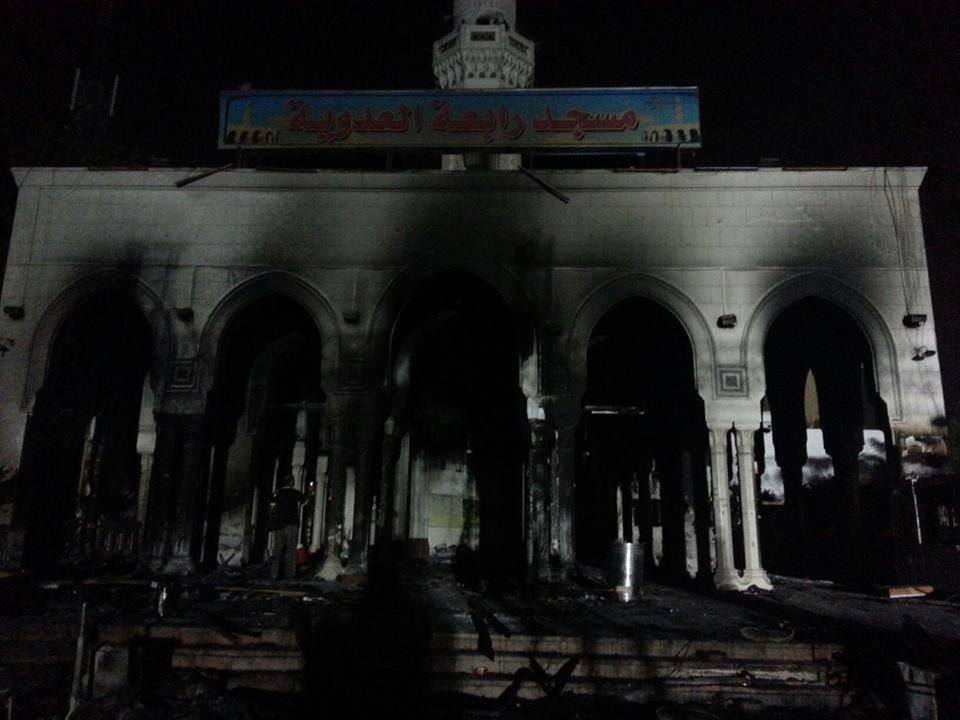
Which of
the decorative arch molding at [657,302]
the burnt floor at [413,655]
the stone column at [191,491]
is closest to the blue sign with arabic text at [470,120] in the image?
the decorative arch molding at [657,302]

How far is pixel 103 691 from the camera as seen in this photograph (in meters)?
5.20

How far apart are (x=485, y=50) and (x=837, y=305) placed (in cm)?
1197

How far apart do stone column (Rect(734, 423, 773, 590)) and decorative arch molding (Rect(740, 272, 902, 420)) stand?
83cm

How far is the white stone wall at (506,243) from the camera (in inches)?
438

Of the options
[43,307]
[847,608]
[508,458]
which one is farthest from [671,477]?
[43,307]

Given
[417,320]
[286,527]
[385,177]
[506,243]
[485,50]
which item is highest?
[485,50]

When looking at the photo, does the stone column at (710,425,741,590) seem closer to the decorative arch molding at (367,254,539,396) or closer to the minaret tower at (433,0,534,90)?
the decorative arch molding at (367,254,539,396)

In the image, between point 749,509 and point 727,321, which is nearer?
point 749,509

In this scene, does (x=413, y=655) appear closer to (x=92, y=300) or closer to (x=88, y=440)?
(x=92, y=300)

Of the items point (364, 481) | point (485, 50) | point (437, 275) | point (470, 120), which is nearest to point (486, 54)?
point (485, 50)

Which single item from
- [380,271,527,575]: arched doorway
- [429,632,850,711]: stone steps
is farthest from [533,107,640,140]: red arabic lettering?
[429,632,850,711]: stone steps

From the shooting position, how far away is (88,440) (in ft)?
44.8

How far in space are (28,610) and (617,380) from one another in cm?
1222

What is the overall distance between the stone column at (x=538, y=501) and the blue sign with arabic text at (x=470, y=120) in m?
5.70
